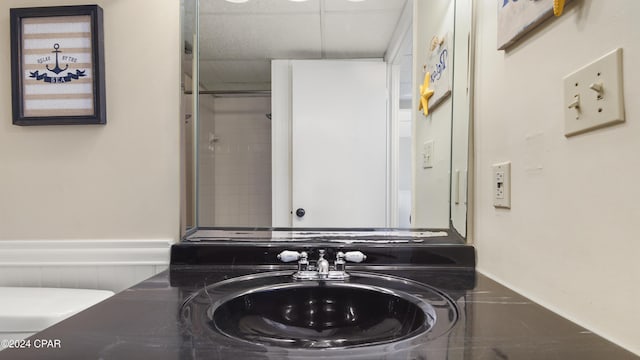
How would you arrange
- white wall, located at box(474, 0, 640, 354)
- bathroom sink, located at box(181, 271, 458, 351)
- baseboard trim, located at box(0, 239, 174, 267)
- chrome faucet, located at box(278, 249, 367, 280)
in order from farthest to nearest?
1. baseboard trim, located at box(0, 239, 174, 267)
2. chrome faucet, located at box(278, 249, 367, 280)
3. bathroom sink, located at box(181, 271, 458, 351)
4. white wall, located at box(474, 0, 640, 354)

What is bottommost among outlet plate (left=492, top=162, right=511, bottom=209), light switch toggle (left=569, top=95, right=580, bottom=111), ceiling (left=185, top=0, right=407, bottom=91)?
outlet plate (left=492, top=162, right=511, bottom=209)

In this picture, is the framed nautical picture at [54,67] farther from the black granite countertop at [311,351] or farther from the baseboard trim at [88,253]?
the black granite countertop at [311,351]

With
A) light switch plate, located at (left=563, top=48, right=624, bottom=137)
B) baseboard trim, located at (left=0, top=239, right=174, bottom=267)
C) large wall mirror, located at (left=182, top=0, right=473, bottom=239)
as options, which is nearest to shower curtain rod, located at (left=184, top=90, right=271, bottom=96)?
large wall mirror, located at (left=182, top=0, right=473, bottom=239)

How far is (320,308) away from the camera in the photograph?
2.60 feet

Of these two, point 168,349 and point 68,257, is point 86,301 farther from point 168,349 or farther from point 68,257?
point 168,349

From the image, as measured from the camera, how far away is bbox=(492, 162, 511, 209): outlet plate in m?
0.73

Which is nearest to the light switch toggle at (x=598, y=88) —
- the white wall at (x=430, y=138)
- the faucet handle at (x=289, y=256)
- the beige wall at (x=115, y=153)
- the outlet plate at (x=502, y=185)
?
the outlet plate at (x=502, y=185)

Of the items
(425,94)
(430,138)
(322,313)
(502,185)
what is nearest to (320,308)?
(322,313)

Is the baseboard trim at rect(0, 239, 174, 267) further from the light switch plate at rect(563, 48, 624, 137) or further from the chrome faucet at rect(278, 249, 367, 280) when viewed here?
the light switch plate at rect(563, 48, 624, 137)

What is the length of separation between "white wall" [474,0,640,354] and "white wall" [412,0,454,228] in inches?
6.9

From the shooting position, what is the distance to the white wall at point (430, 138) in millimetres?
1014

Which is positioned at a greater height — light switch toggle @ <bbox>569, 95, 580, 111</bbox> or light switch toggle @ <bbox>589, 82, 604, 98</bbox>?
light switch toggle @ <bbox>589, 82, 604, 98</bbox>

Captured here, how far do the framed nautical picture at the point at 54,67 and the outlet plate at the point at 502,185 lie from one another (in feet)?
3.49

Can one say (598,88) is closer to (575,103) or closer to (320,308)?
(575,103)
